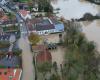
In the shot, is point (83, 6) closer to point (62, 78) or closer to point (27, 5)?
point (27, 5)

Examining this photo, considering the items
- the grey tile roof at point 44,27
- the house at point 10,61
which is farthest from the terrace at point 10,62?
the grey tile roof at point 44,27

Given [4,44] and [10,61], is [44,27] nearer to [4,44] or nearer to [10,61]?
[4,44]

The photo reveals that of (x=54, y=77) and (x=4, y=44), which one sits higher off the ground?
(x=54, y=77)

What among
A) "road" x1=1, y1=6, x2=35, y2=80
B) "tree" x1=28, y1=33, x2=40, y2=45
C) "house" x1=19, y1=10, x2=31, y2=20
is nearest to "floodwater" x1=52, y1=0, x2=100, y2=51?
"house" x1=19, y1=10, x2=31, y2=20

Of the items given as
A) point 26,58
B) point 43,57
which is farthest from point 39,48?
point 43,57

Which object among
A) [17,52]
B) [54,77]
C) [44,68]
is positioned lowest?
[17,52]
